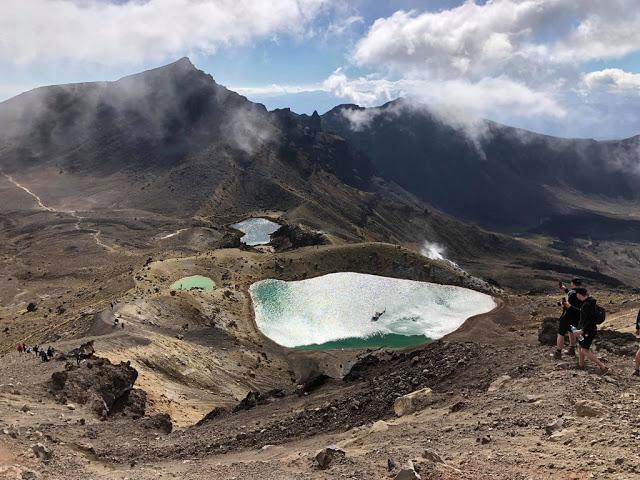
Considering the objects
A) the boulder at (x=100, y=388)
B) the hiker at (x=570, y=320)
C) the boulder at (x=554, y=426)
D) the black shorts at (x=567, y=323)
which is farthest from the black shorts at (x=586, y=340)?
the boulder at (x=100, y=388)

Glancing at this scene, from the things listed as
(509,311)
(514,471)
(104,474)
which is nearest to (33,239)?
(509,311)

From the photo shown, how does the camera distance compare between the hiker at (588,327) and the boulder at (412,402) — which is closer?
the hiker at (588,327)

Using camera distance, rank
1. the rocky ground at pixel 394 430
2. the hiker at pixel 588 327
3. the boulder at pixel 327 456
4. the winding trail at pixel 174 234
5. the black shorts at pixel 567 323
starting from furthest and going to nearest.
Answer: the winding trail at pixel 174 234
the black shorts at pixel 567 323
the hiker at pixel 588 327
the boulder at pixel 327 456
the rocky ground at pixel 394 430

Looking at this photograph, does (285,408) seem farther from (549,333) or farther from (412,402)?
(549,333)

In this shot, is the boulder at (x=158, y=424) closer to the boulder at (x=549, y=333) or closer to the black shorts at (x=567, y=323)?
the black shorts at (x=567, y=323)

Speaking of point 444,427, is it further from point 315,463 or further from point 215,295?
point 215,295

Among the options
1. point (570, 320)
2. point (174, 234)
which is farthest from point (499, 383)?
point (174, 234)

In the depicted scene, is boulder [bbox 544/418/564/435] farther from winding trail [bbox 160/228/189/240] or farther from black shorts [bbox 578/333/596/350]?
winding trail [bbox 160/228/189/240]
